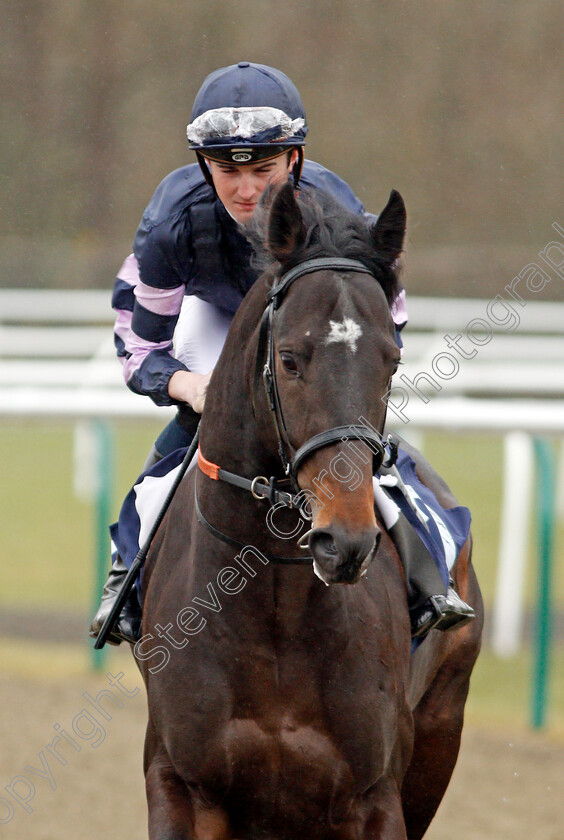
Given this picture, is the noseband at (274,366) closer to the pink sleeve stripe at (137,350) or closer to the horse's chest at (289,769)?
the horse's chest at (289,769)

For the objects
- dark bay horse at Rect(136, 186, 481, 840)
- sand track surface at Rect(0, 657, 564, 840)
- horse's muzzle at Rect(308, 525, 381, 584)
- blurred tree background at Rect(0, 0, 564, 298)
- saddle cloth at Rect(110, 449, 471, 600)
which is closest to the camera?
horse's muzzle at Rect(308, 525, 381, 584)

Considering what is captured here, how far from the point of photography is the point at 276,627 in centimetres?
291

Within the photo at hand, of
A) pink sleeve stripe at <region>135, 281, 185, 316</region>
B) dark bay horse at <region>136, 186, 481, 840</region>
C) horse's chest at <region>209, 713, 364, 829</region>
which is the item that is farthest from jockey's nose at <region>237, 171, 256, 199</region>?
horse's chest at <region>209, 713, 364, 829</region>

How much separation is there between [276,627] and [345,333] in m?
0.82

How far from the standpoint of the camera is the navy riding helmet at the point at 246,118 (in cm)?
324

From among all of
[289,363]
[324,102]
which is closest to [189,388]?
[289,363]

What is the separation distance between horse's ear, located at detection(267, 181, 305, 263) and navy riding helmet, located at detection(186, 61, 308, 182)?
626 millimetres

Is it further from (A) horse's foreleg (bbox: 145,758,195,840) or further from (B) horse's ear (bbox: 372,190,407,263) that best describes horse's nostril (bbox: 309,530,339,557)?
(A) horse's foreleg (bbox: 145,758,195,840)

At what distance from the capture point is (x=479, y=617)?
422 centimetres

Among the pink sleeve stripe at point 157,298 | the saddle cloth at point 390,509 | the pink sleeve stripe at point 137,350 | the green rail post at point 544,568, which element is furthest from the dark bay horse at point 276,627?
the green rail post at point 544,568

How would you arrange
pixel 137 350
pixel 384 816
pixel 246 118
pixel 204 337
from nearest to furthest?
pixel 384 816 < pixel 246 118 < pixel 137 350 < pixel 204 337

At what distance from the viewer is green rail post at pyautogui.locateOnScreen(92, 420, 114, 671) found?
671cm

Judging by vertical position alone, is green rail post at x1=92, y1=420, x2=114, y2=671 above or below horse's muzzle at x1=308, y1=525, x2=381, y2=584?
below

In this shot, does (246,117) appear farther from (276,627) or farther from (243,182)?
(276,627)
